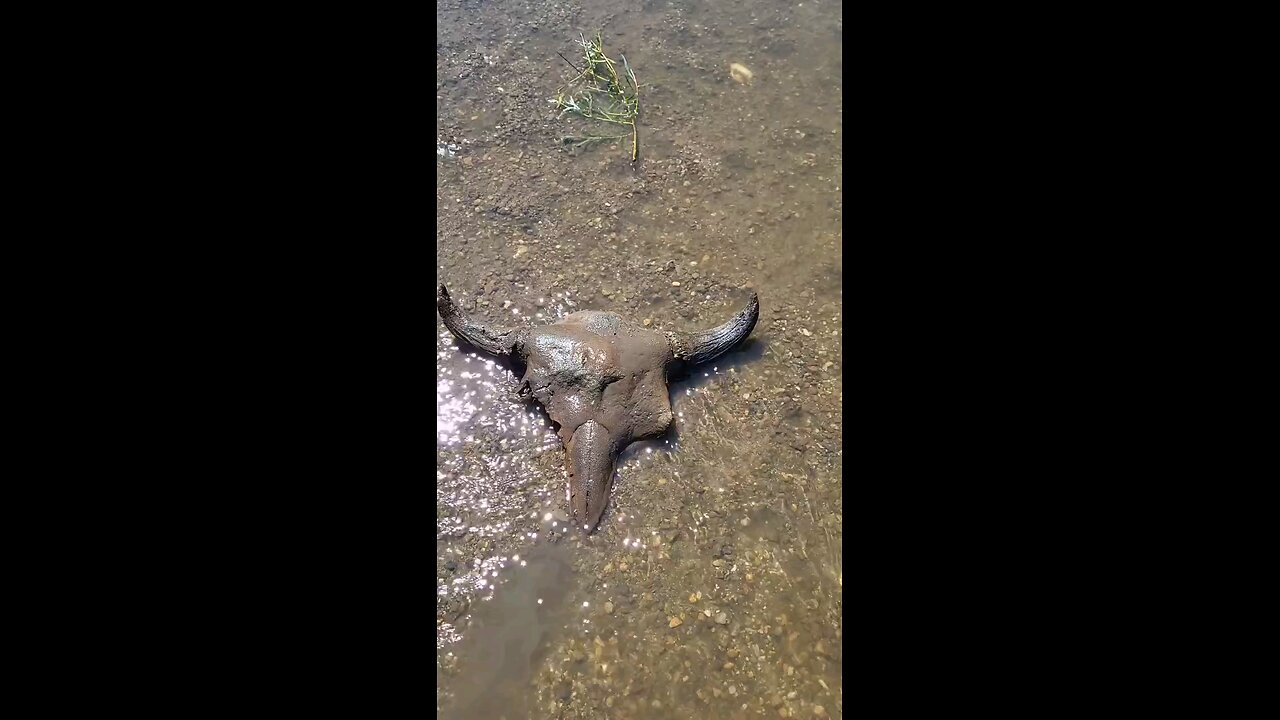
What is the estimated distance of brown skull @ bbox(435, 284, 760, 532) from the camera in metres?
3.85

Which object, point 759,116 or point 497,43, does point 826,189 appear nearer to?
point 759,116

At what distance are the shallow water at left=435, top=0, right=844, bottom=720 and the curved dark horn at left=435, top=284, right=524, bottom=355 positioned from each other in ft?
0.45

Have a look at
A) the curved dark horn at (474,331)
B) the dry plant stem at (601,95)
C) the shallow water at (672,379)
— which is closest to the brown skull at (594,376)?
the curved dark horn at (474,331)

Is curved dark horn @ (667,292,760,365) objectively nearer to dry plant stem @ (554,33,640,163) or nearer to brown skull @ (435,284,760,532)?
brown skull @ (435,284,760,532)

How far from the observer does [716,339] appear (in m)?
4.34

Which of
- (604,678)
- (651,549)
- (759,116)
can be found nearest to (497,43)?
(759,116)

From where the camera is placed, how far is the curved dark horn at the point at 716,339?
14.0 feet

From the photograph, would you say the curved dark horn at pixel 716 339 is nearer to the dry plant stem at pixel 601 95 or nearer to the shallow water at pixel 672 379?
the shallow water at pixel 672 379

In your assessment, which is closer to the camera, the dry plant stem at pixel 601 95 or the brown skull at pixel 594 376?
the brown skull at pixel 594 376

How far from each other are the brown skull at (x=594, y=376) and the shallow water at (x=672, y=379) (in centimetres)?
13

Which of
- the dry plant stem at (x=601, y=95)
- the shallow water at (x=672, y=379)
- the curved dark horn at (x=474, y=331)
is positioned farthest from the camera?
the dry plant stem at (x=601, y=95)

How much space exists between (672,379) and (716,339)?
12.8 inches

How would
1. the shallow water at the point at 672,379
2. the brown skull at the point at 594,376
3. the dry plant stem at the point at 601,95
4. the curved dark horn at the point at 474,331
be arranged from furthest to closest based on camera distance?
the dry plant stem at the point at 601,95 < the curved dark horn at the point at 474,331 < the brown skull at the point at 594,376 < the shallow water at the point at 672,379

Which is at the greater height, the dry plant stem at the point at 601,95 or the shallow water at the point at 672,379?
the dry plant stem at the point at 601,95
